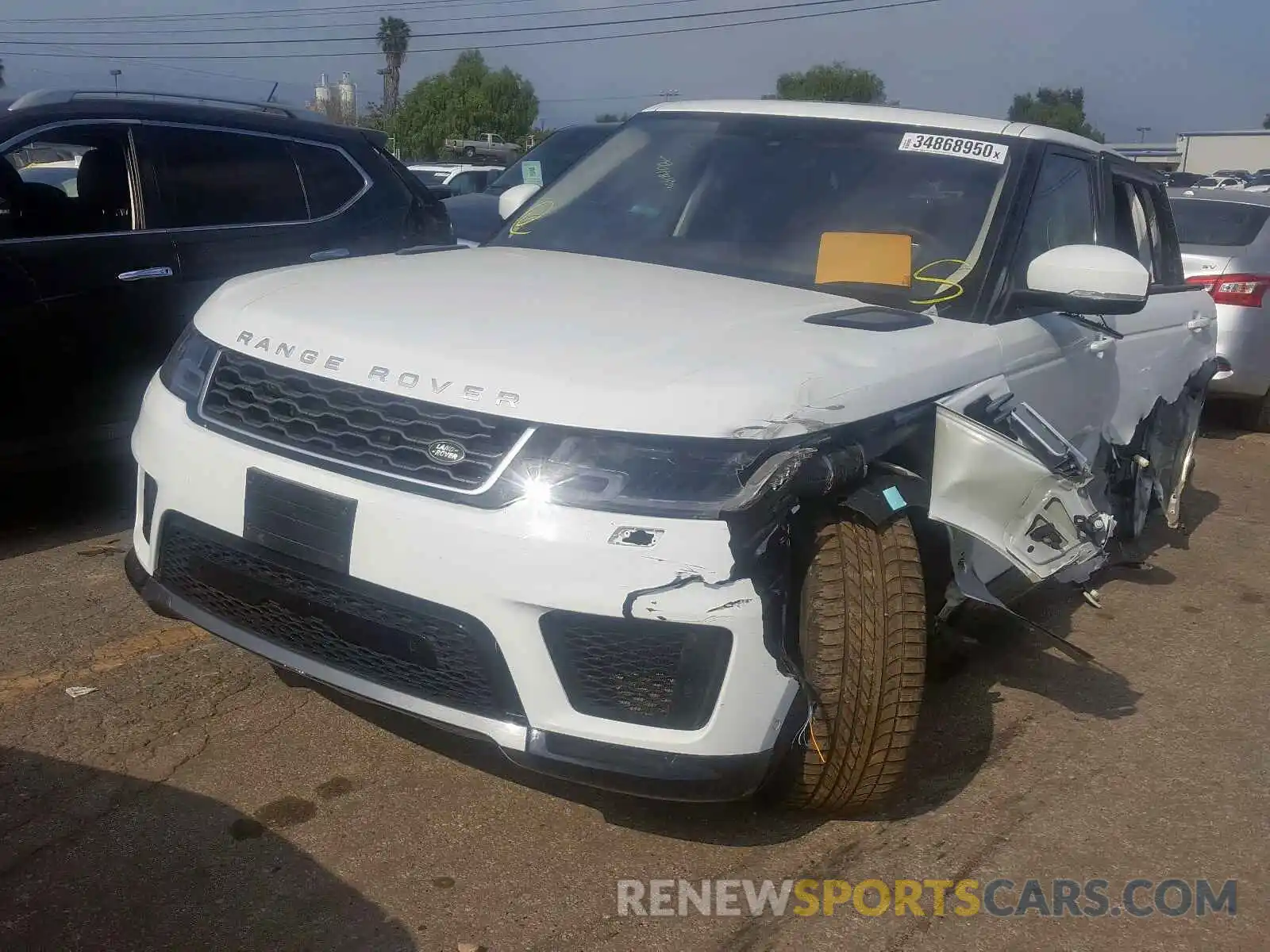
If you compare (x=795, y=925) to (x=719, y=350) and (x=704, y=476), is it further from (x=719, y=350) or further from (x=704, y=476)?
(x=719, y=350)

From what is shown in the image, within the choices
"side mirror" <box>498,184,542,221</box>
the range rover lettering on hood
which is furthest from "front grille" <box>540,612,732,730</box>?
"side mirror" <box>498,184,542,221</box>

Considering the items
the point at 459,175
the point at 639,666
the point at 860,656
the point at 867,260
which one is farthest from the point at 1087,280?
the point at 459,175

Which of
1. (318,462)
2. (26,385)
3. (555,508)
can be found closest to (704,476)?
(555,508)

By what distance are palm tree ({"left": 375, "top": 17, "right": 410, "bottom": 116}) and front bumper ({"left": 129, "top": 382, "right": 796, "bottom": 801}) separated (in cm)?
7737

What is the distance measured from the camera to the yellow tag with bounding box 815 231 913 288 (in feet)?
11.8

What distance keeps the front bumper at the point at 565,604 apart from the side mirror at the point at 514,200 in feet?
6.80

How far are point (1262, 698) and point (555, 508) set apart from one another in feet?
9.34

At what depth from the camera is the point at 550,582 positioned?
2.50 metres

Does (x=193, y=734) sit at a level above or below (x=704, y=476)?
below

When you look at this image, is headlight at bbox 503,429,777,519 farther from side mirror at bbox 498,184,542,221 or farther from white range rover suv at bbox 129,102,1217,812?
side mirror at bbox 498,184,542,221

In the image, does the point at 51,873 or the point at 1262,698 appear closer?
the point at 51,873

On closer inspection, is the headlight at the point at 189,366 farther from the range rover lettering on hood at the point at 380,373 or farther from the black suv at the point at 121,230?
the black suv at the point at 121,230

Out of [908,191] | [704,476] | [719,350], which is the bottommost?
[704,476]

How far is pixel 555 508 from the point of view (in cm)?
252
